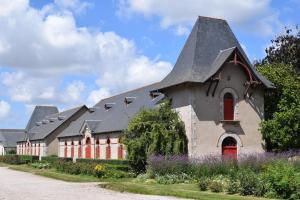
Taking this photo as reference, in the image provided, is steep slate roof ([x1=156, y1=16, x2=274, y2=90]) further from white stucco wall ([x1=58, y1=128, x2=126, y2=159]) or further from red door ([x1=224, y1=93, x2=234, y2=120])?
white stucco wall ([x1=58, y1=128, x2=126, y2=159])

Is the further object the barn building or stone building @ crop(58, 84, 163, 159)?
stone building @ crop(58, 84, 163, 159)

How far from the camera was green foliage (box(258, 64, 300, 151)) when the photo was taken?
30.5m

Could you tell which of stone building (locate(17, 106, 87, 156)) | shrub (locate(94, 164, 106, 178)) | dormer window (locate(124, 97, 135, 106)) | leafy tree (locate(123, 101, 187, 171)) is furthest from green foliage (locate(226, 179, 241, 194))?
stone building (locate(17, 106, 87, 156))

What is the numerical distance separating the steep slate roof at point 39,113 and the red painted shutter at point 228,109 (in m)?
59.2

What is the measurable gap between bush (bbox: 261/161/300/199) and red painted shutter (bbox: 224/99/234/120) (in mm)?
13686

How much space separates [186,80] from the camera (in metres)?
30.2

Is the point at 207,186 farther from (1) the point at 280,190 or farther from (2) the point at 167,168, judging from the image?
(2) the point at 167,168

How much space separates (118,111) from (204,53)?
1692cm

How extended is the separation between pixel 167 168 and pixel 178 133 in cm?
378

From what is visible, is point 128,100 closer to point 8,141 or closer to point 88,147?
point 88,147

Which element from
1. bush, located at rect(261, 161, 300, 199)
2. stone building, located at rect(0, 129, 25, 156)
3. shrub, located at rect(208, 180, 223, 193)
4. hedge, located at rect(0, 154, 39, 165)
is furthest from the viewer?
stone building, located at rect(0, 129, 25, 156)

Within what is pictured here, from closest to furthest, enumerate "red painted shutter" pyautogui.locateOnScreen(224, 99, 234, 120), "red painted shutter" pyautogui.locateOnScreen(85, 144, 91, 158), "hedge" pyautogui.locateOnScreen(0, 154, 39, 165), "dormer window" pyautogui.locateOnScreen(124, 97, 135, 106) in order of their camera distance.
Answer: "red painted shutter" pyautogui.locateOnScreen(224, 99, 234, 120)
"dormer window" pyautogui.locateOnScreen(124, 97, 135, 106)
"red painted shutter" pyautogui.locateOnScreen(85, 144, 91, 158)
"hedge" pyautogui.locateOnScreen(0, 154, 39, 165)

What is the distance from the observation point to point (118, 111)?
1860 inches

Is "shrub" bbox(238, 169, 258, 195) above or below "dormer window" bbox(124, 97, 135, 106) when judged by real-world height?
below
